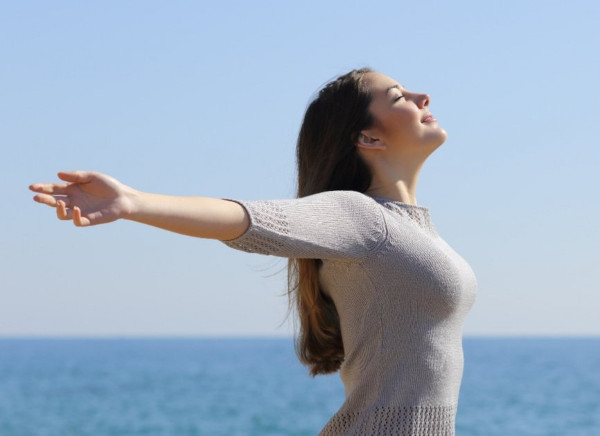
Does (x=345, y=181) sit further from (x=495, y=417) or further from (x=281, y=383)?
(x=281, y=383)

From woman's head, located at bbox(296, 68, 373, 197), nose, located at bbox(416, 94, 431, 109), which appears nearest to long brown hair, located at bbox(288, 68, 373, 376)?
woman's head, located at bbox(296, 68, 373, 197)

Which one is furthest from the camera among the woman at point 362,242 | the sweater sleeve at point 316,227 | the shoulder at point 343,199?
the shoulder at point 343,199

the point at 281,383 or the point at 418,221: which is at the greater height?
the point at 418,221

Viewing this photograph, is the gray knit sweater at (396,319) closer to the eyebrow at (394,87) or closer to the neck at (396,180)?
the neck at (396,180)

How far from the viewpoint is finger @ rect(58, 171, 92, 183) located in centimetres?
227

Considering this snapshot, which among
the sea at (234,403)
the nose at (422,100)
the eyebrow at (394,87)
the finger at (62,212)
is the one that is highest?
the eyebrow at (394,87)

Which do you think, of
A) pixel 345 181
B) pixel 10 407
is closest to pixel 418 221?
pixel 345 181

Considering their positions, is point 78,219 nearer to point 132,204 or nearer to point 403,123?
point 132,204

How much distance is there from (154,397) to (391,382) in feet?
79.7

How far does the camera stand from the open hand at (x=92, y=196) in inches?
89.7

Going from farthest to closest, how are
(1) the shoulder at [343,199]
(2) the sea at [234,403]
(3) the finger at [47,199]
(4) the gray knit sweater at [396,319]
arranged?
(2) the sea at [234,403] < (4) the gray knit sweater at [396,319] < (1) the shoulder at [343,199] < (3) the finger at [47,199]

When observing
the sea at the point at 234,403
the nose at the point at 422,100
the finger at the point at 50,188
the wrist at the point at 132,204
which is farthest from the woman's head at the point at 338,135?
the sea at the point at 234,403

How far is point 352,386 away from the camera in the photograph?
315cm

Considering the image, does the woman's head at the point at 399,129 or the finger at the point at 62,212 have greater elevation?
the woman's head at the point at 399,129
